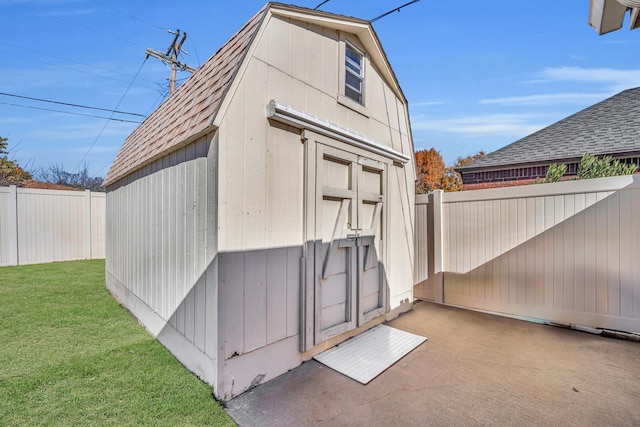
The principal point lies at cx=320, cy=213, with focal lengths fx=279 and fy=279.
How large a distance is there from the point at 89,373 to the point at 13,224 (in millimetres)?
9183

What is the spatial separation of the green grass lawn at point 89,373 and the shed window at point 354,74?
12.1 feet

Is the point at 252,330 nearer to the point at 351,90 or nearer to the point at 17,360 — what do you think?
the point at 17,360

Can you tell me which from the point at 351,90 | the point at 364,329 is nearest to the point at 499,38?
the point at 351,90

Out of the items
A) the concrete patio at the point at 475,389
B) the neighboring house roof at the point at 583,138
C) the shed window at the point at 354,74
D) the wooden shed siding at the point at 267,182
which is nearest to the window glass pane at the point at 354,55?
the shed window at the point at 354,74

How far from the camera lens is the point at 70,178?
2169 cm

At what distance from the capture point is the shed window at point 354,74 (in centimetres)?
370

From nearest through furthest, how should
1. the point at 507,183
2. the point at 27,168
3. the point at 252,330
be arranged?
the point at 252,330
the point at 507,183
the point at 27,168

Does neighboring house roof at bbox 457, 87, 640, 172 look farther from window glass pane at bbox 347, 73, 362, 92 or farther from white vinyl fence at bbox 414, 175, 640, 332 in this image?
window glass pane at bbox 347, 73, 362, 92

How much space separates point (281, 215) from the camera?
107 inches

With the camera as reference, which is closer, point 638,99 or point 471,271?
point 471,271

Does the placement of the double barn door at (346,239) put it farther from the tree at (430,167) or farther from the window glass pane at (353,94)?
the tree at (430,167)

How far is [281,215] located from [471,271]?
3.77 m

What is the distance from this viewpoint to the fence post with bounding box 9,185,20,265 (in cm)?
830

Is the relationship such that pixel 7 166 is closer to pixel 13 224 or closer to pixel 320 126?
pixel 13 224
